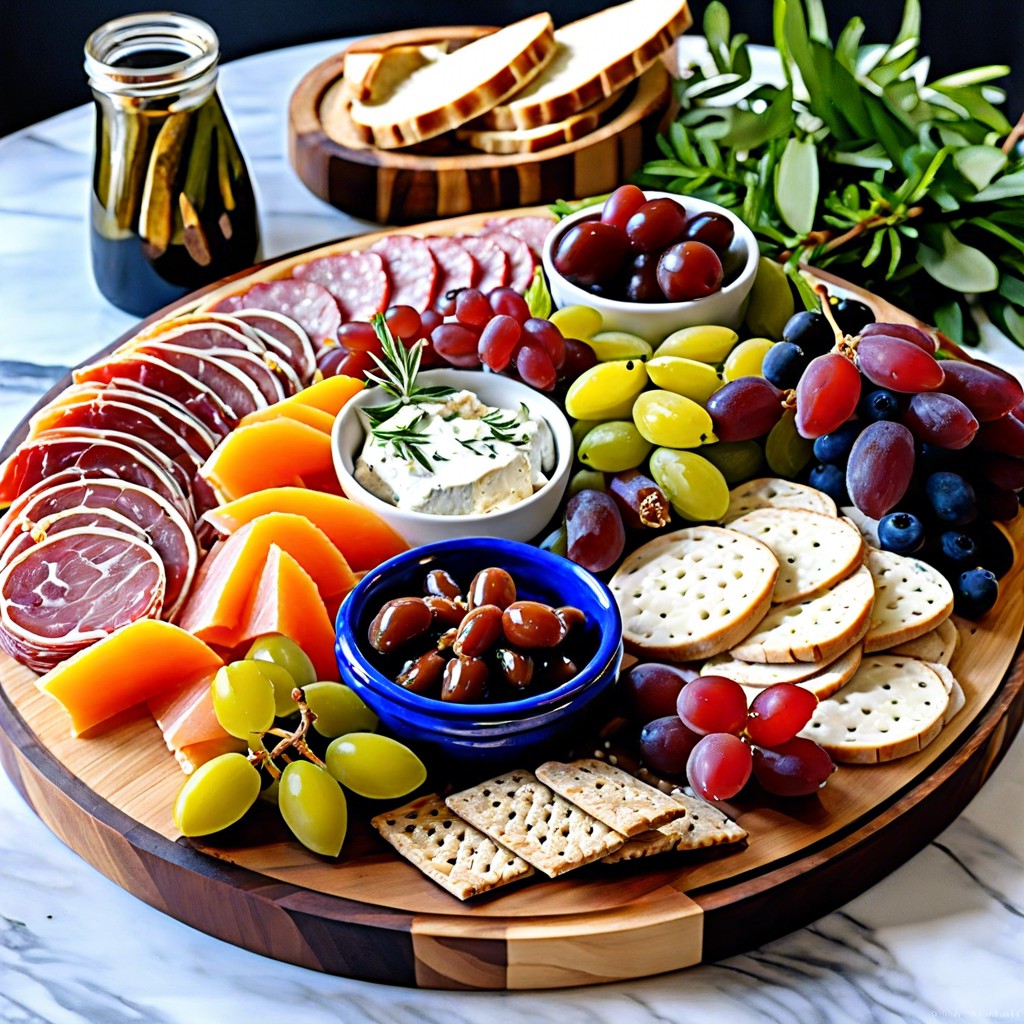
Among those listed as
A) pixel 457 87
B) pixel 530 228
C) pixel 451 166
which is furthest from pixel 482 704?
pixel 457 87

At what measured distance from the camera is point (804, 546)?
1441 mm

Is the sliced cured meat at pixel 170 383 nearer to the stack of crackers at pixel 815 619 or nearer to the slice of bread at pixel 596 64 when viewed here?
the stack of crackers at pixel 815 619

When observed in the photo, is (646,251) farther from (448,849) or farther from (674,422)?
(448,849)

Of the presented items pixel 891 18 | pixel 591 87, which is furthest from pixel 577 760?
pixel 891 18

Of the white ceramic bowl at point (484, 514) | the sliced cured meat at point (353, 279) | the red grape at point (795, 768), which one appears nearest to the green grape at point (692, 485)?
the white ceramic bowl at point (484, 514)

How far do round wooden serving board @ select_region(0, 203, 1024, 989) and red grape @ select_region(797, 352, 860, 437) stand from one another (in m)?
0.34

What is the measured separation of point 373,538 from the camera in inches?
58.4

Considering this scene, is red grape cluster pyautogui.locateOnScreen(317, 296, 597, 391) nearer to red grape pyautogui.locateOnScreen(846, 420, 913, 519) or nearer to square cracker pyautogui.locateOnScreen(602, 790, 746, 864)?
red grape pyautogui.locateOnScreen(846, 420, 913, 519)

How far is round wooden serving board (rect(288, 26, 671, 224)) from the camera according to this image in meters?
2.13

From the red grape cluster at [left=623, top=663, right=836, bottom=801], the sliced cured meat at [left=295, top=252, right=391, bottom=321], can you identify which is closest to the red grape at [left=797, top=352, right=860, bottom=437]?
the red grape cluster at [left=623, top=663, right=836, bottom=801]

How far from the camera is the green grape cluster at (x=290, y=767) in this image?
1174 mm

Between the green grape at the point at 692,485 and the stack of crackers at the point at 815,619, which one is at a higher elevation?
the green grape at the point at 692,485

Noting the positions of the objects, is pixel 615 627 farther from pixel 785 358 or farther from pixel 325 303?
pixel 325 303

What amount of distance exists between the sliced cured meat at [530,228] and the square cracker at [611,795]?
36.7 inches
